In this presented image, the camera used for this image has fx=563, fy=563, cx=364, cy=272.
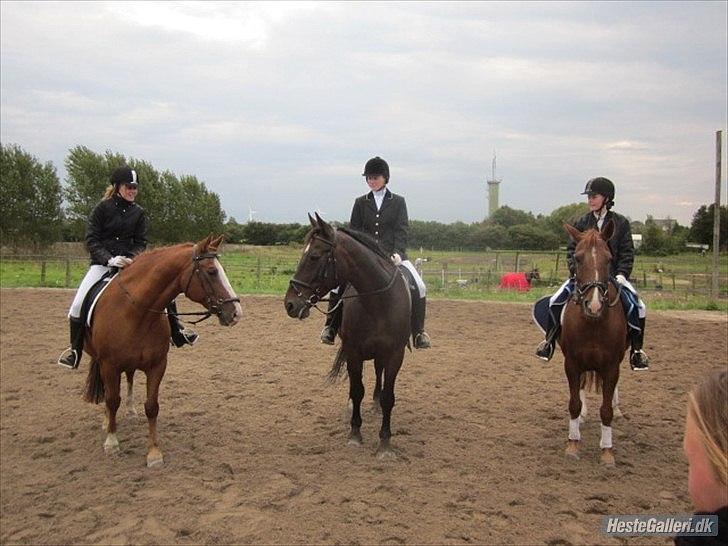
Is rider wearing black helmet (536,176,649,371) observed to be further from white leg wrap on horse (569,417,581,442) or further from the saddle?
white leg wrap on horse (569,417,581,442)

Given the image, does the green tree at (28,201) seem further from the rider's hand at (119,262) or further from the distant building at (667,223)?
the distant building at (667,223)

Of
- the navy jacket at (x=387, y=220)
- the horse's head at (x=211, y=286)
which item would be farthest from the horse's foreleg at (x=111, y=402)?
the navy jacket at (x=387, y=220)

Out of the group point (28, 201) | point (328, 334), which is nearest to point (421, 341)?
point (328, 334)

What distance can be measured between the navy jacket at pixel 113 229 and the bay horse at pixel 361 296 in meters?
2.30

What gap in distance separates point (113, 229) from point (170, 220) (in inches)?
1512

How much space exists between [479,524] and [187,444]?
3.18m

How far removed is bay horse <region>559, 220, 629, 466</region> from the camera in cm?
512

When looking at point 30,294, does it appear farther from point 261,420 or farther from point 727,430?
point 727,430

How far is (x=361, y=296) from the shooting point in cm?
552

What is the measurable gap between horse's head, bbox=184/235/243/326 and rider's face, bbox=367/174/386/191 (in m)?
2.07

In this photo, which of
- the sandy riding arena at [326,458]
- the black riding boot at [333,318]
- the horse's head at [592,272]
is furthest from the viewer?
the black riding boot at [333,318]

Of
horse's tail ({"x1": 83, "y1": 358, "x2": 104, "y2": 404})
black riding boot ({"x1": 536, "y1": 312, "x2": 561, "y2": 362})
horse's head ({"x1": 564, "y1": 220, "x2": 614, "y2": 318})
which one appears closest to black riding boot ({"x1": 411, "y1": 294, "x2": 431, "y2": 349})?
black riding boot ({"x1": 536, "y1": 312, "x2": 561, "y2": 362})

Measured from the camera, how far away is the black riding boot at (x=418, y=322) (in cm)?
636

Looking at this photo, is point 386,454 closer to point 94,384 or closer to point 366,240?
point 366,240
